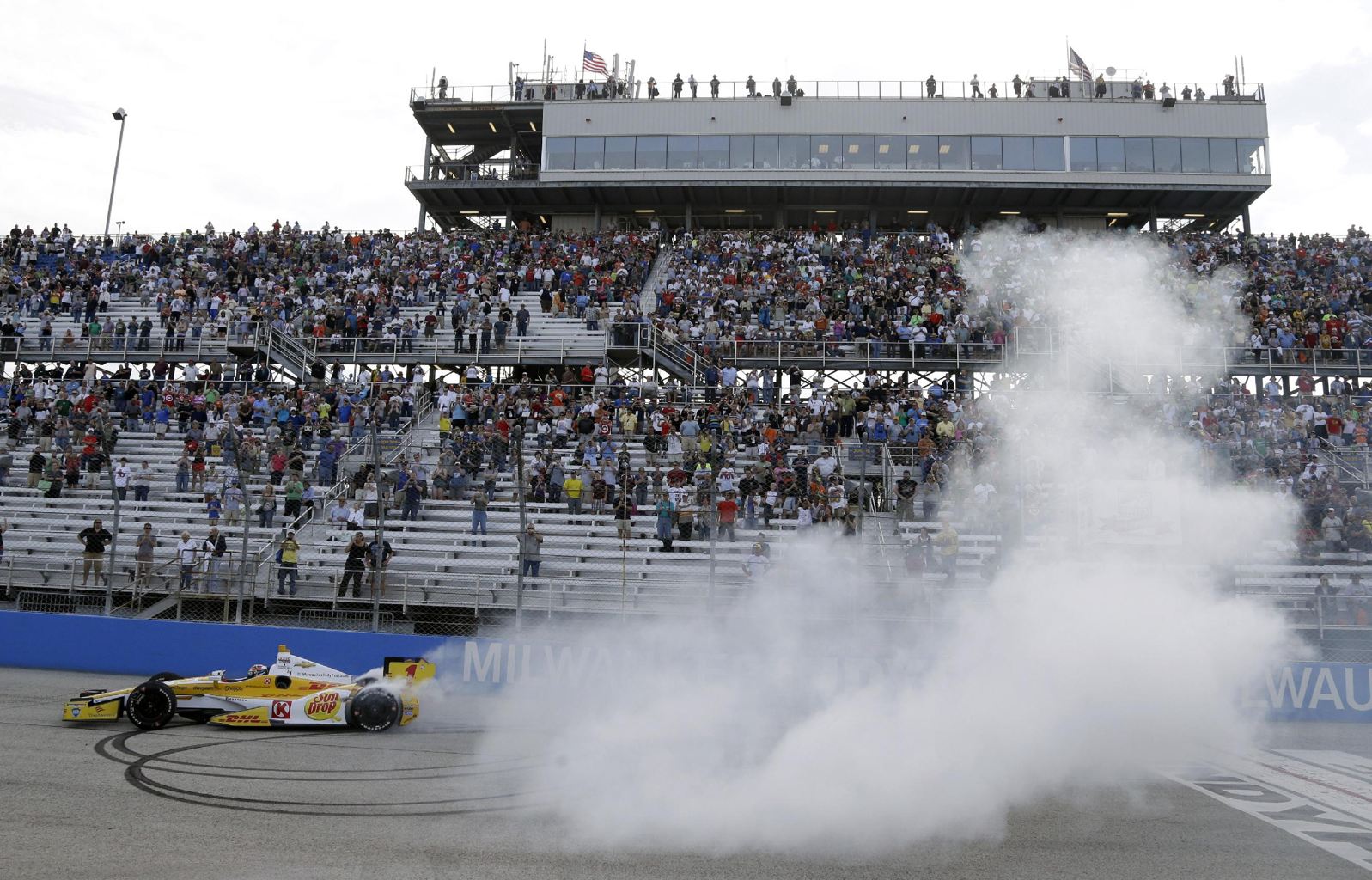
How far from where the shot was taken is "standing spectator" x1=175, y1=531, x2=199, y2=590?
16.3 m

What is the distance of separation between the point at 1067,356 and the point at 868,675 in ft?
32.2

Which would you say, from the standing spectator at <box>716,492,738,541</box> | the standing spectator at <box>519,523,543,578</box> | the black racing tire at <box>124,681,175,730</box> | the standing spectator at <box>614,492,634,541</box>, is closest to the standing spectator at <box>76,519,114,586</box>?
the black racing tire at <box>124,681,175,730</box>

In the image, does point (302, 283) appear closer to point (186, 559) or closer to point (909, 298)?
point (186, 559)

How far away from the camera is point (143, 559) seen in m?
17.1

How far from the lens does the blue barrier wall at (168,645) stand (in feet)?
50.6

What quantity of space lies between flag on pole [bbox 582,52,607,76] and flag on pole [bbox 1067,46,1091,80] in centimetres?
1683

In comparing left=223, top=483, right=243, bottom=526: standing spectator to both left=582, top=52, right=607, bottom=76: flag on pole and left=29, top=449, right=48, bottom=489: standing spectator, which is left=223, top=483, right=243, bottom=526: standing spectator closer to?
left=29, top=449, right=48, bottom=489: standing spectator

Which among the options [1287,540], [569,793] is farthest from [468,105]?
[569,793]

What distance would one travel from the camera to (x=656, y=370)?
1163 inches

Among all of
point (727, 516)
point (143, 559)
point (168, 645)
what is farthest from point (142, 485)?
point (727, 516)

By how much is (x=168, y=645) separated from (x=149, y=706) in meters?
4.27

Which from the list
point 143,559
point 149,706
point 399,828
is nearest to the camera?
point 399,828

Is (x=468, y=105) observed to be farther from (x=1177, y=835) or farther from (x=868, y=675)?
(x=1177, y=835)

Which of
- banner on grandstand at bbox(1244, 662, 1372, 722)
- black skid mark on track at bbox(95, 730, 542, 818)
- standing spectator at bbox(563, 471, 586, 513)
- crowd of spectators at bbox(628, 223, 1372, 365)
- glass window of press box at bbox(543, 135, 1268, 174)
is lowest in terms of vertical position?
black skid mark on track at bbox(95, 730, 542, 818)
